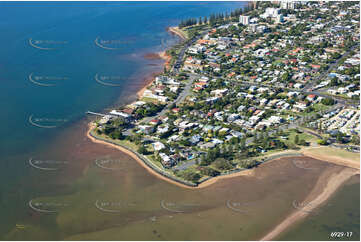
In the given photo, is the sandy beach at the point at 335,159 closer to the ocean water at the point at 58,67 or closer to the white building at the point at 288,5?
the ocean water at the point at 58,67

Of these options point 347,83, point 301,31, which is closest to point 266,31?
point 301,31

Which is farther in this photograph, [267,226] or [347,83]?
[347,83]

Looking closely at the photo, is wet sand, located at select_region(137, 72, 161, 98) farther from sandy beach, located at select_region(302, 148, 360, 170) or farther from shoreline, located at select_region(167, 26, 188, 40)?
sandy beach, located at select_region(302, 148, 360, 170)

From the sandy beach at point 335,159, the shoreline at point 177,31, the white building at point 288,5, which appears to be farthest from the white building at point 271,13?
the sandy beach at point 335,159

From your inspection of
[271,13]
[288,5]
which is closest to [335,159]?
[271,13]

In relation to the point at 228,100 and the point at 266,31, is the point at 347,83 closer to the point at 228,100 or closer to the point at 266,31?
the point at 228,100

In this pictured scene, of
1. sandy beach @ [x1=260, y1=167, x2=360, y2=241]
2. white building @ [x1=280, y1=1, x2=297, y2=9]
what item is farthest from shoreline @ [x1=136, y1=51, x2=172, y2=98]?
white building @ [x1=280, y1=1, x2=297, y2=9]
